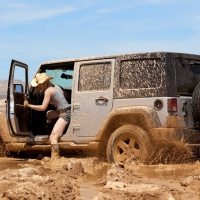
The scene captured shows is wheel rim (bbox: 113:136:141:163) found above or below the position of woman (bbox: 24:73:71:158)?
below

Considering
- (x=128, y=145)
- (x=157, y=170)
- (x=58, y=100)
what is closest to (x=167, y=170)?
(x=157, y=170)

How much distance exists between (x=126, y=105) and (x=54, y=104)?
1.54 metres

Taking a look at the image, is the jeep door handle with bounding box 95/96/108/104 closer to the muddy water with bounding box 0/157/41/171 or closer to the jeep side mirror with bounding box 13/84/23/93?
the muddy water with bounding box 0/157/41/171

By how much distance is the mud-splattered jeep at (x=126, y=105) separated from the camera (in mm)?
8141

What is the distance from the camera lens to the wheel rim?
832 centimetres

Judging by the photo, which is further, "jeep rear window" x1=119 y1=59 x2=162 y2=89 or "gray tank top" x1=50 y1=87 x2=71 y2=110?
"gray tank top" x1=50 y1=87 x2=71 y2=110

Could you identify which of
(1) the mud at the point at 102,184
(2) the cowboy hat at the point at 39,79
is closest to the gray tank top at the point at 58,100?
(2) the cowboy hat at the point at 39,79

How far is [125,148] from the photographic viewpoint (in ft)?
27.6

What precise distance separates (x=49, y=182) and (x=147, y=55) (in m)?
3.76

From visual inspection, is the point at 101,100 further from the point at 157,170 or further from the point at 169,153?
the point at 157,170

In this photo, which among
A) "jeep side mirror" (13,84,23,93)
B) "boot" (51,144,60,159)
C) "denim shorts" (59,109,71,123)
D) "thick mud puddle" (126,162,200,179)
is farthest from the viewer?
"jeep side mirror" (13,84,23,93)

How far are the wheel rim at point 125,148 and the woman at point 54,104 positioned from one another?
118 cm

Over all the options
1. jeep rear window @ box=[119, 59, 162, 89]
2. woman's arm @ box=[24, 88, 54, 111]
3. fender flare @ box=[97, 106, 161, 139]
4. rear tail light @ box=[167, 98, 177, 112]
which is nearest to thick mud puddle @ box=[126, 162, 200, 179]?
fender flare @ box=[97, 106, 161, 139]

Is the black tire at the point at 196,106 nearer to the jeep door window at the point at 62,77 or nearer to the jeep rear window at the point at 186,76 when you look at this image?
the jeep rear window at the point at 186,76
